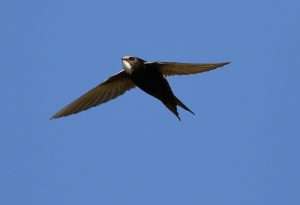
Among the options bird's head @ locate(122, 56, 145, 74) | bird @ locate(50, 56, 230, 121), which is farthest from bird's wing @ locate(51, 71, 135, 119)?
bird's head @ locate(122, 56, 145, 74)

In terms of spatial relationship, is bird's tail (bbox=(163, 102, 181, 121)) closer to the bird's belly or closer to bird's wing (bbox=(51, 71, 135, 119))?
the bird's belly

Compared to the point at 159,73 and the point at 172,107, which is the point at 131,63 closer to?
Result: the point at 159,73

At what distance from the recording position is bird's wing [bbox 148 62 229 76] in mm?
6496

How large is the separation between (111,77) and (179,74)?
2.70ft

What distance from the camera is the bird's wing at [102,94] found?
24.0 ft

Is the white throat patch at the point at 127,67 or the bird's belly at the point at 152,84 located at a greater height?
the white throat patch at the point at 127,67

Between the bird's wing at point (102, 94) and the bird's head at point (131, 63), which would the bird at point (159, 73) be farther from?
the bird's wing at point (102, 94)

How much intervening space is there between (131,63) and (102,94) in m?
0.94

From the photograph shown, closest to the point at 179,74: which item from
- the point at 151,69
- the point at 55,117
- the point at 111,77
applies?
the point at 151,69

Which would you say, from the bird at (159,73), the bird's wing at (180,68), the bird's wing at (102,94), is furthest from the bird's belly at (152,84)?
the bird's wing at (102,94)

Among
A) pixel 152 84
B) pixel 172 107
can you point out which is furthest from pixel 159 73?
pixel 172 107

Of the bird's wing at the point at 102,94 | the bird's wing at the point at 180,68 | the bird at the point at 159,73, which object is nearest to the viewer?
the bird's wing at the point at 180,68

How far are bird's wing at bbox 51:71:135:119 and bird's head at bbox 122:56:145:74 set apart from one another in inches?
23.5

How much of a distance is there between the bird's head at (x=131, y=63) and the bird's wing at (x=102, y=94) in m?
0.60
